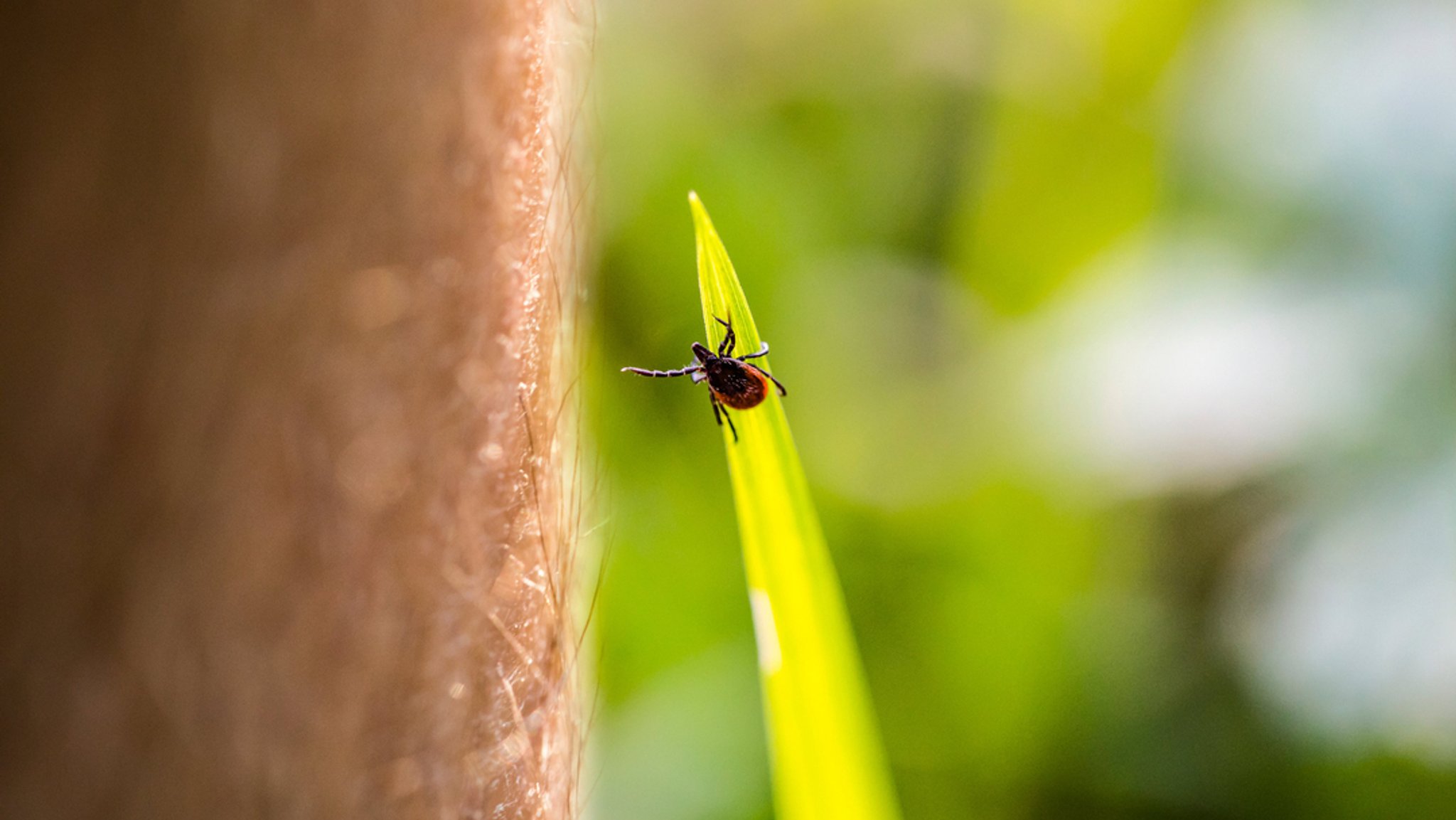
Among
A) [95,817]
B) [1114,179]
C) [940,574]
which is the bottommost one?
[95,817]

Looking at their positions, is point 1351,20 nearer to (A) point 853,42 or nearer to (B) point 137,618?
(A) point 853,42

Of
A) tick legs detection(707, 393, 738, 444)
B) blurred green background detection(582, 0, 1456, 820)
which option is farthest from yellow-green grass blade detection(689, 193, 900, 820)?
blurred green background detection(582, 0, 1456, 820)

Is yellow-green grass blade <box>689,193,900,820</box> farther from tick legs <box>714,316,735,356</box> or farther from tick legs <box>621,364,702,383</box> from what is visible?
tick legs <box>621,364,702,383</box>

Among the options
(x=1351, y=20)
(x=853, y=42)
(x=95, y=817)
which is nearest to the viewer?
(x=95, y=817)

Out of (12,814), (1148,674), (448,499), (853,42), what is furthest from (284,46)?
(1148,674)

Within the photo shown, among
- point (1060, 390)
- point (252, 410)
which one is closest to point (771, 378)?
point (252, 410)

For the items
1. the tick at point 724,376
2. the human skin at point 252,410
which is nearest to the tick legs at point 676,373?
the tick at point 724,376

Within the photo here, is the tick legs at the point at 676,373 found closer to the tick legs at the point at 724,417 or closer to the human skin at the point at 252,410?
the tick legs at the point at 724,417
